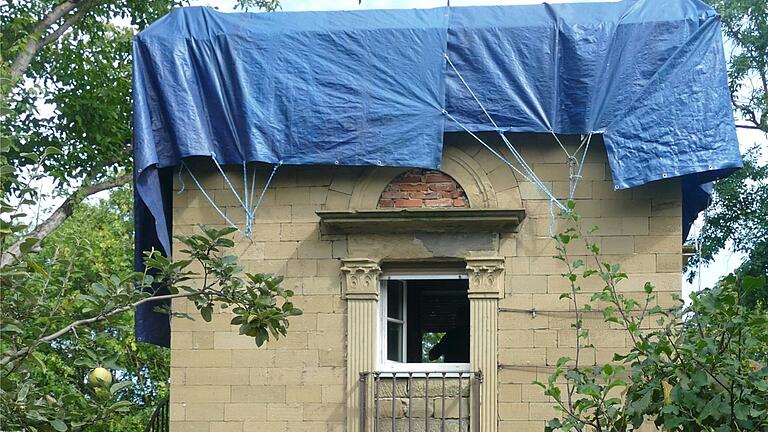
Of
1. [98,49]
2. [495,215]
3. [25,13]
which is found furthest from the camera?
[98,49]

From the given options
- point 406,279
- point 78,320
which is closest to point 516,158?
point 406,279

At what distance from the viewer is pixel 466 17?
13133mm

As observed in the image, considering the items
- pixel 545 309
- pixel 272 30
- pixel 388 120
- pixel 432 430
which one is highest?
pixel 272 30

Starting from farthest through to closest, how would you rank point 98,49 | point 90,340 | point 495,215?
point 98,49 → point 495,215 → point 90,340

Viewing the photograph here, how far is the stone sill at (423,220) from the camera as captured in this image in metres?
12.5

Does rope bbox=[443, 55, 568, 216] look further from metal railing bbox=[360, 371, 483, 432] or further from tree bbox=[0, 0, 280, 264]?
tree bbox=[0, 0, 280, 264]

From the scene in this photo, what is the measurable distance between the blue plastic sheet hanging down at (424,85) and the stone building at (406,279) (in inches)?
11.7

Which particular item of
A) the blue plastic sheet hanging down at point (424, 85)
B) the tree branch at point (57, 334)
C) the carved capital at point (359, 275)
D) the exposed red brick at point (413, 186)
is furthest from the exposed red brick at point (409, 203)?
the tree branch at point (57, 334)

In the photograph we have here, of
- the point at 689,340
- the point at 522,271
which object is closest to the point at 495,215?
the point at 522,271

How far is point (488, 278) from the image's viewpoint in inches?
498

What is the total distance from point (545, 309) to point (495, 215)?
0.97 metres

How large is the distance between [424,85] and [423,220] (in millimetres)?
1306

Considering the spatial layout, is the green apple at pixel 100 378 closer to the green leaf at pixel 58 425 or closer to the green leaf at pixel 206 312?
the green leaf at pixel 58 425

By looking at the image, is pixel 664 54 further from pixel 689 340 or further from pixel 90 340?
pixel 90 340
